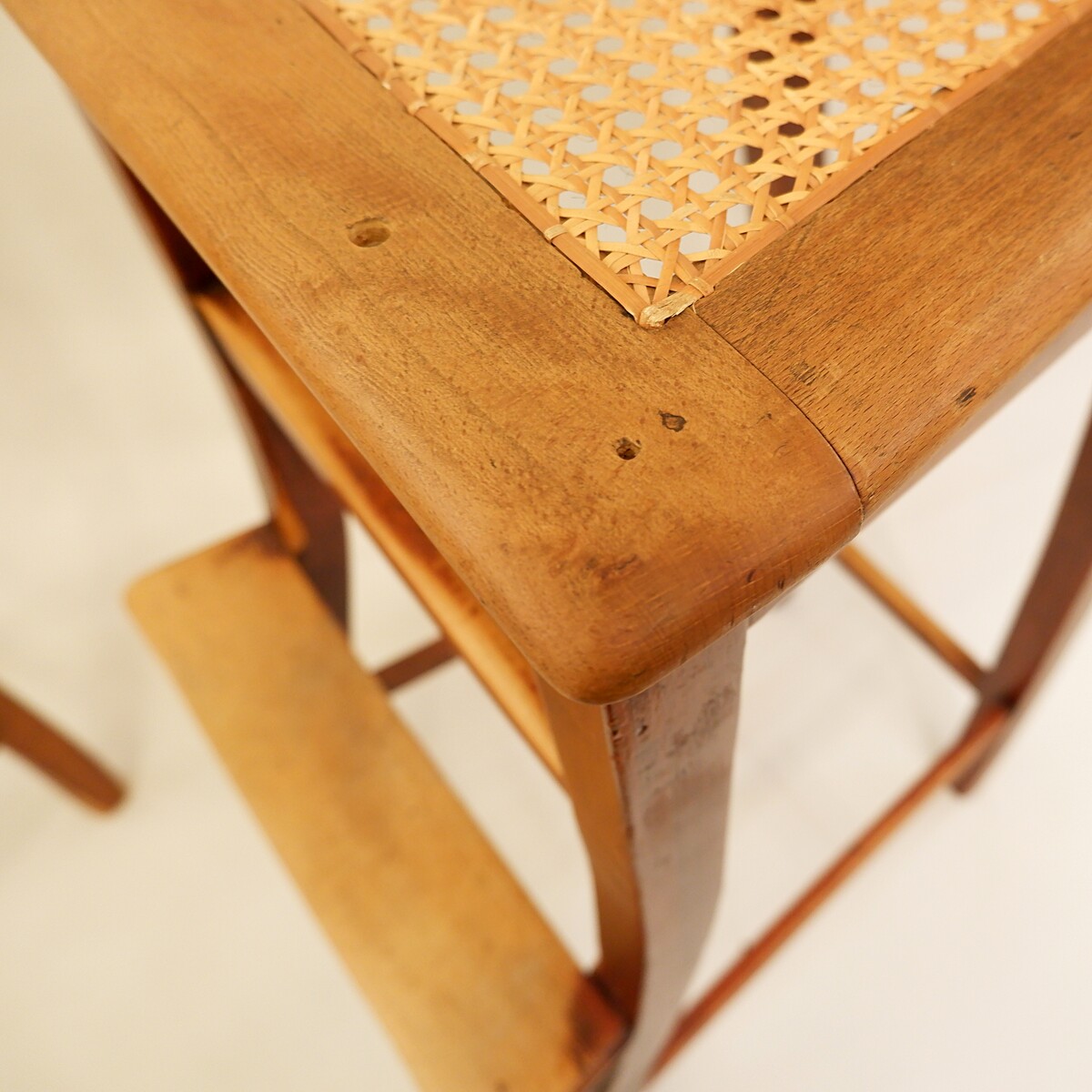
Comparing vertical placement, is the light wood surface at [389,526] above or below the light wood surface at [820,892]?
above

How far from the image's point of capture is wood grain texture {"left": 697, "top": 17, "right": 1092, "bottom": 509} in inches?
10.9

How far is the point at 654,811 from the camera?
37cm

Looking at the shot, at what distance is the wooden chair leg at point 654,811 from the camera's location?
314 millimetres

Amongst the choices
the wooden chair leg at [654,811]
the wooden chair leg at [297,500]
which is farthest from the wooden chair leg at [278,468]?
the wooden chair leg at [654,811]

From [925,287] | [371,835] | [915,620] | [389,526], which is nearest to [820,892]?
[915,620]

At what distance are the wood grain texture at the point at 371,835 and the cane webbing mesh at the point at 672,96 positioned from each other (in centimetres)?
43

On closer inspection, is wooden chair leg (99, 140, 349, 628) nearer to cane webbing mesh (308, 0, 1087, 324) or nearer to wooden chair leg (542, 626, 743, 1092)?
cane webbing mesh (308, 0, 1087, 324)

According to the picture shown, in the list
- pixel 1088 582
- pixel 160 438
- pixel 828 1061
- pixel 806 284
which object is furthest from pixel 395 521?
pixel 160 438

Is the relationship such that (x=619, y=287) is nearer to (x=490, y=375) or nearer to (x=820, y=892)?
(x=490, y=375)

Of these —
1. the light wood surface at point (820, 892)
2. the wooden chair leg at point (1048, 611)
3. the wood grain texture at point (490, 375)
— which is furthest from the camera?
the light wood surface at point (820, 892)

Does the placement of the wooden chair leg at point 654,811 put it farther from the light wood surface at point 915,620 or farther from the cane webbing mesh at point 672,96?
the light wood surface at point 915,620

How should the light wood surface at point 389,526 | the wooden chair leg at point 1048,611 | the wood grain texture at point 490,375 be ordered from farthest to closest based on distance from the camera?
the wooden chair leg at point 1048,611
the light wood surface at point 389,526
the wood grain texture at point 490,375

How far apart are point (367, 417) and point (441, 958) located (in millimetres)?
421

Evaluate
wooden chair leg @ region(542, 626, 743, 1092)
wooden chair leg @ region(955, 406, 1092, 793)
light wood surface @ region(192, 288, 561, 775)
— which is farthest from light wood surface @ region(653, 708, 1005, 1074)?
light wood surface @ region(192, 288, 561, 775)
